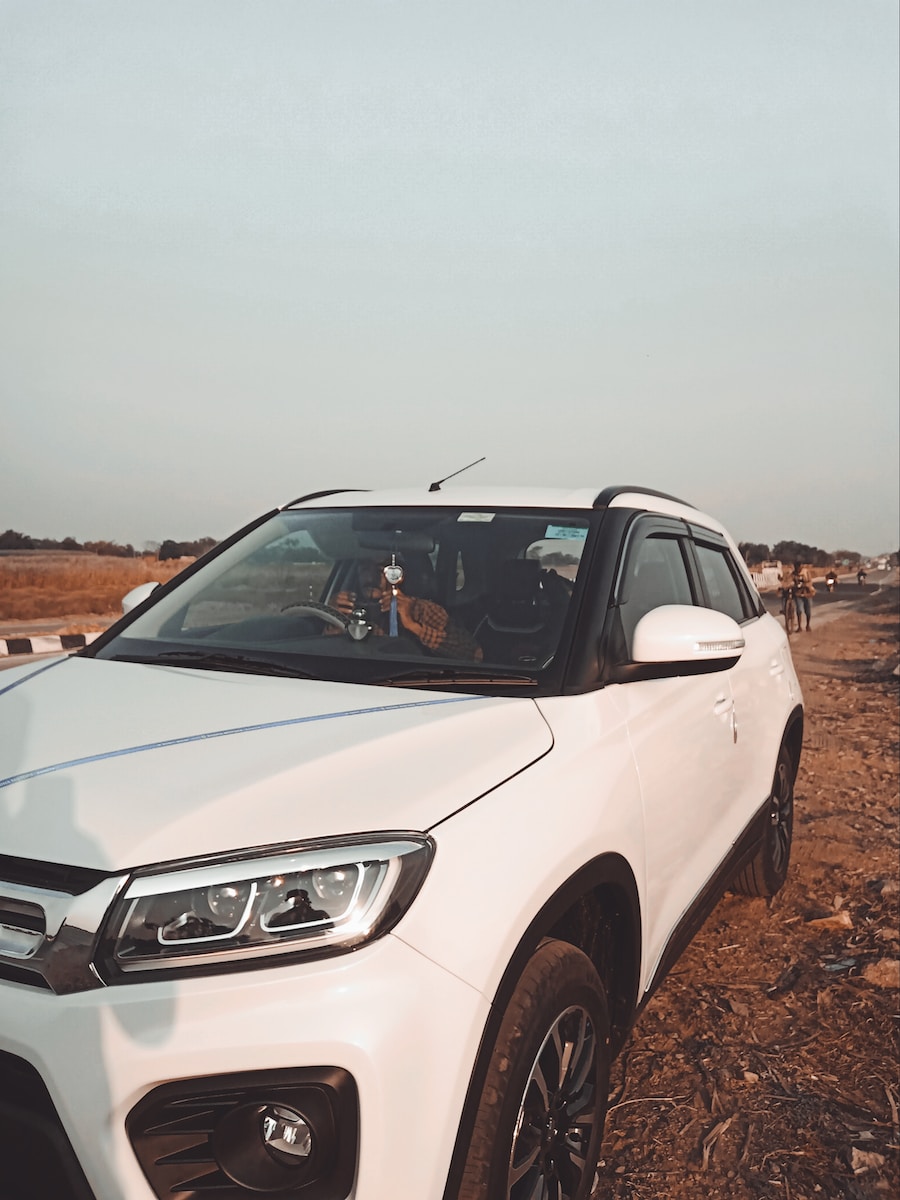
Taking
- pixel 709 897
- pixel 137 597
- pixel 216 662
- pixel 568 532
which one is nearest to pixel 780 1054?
pixel 709 897

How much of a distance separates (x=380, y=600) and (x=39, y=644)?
A: 10.8 metres

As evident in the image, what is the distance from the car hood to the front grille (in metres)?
0.33

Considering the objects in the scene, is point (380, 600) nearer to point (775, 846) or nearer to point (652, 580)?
point (652, 580)

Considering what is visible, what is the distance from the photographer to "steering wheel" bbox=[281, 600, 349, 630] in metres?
2.91

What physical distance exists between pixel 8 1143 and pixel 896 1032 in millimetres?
2932

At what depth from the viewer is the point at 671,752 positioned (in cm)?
271

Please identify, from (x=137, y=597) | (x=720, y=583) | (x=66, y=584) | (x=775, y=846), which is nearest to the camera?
(x=137, y=597)

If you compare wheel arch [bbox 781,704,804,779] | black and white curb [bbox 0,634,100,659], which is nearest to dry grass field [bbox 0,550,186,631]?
black and white curb [bbox 0,634,100,659]

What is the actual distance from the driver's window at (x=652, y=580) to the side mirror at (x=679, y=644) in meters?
0.11

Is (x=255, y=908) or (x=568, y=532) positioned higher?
(x=568, y=532)

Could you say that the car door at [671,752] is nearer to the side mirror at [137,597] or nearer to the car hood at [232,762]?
the car hood at [232,762]

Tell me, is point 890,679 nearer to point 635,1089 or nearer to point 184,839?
point 635,1089

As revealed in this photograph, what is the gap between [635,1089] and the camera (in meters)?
3.03

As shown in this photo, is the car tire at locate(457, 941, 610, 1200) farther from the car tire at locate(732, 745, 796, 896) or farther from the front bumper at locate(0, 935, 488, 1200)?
the car tire at locate(732, 745, 796, 896)
